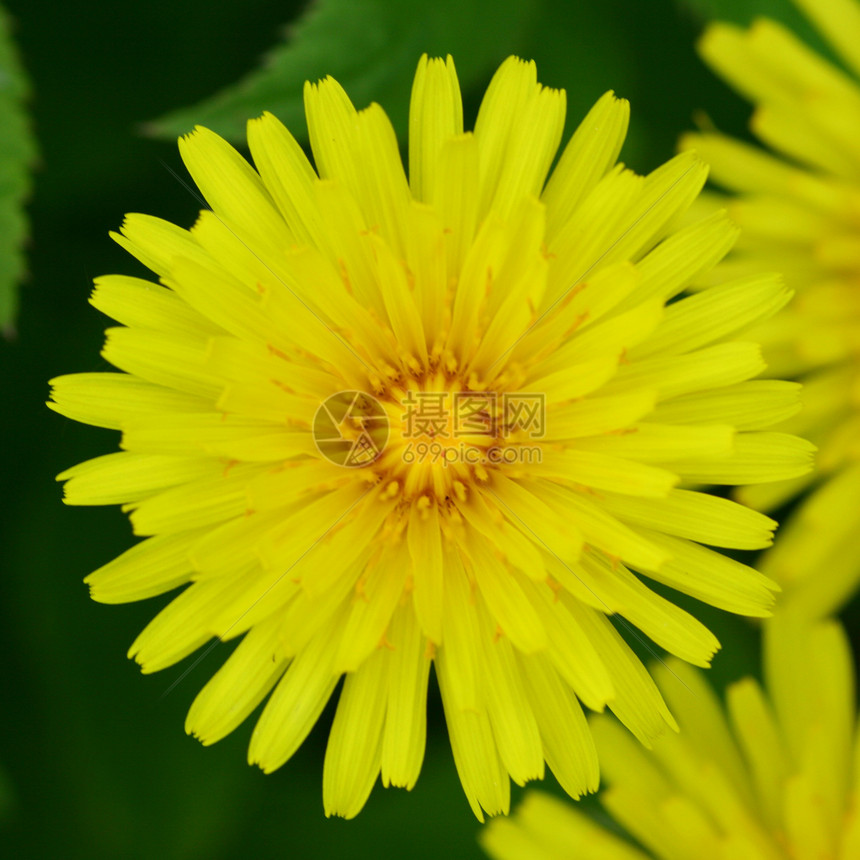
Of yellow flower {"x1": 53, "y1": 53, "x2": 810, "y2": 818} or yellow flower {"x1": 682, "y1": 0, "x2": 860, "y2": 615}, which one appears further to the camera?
yellow flower {"x1": 682, "y1": 0, "x2": 860, "y2": 615}

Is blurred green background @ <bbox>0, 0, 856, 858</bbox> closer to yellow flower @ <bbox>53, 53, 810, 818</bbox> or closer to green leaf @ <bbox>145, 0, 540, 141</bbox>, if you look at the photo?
green leaf @ <bbox>145, 0, 540, 141</bbox>
